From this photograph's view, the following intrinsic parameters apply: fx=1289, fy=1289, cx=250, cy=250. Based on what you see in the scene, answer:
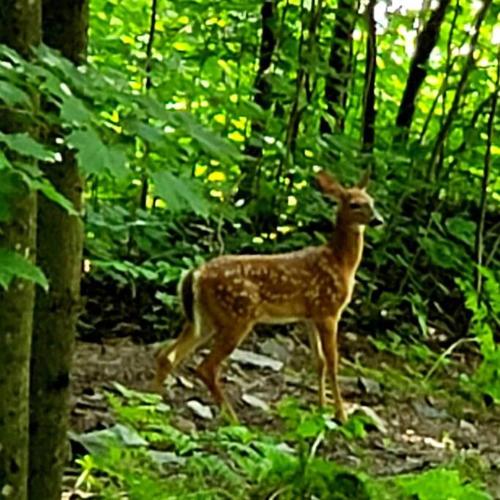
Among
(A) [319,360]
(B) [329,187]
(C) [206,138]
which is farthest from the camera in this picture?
(B) [329,187]

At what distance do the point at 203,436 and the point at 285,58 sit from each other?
→ 4080mm

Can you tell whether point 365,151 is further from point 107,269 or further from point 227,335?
point 227,335

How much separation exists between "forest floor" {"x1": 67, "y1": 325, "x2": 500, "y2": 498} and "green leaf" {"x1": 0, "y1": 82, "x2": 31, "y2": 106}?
301 centimetres

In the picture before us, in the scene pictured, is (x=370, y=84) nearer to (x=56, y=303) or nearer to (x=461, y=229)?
(x=461, y=229)

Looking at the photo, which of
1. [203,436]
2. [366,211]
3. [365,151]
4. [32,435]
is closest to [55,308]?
[32,435]

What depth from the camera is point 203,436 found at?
4.94 meters

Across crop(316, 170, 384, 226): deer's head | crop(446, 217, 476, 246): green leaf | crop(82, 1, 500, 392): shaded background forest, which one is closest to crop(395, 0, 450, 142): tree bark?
crop(82, 1, 500, 392): shaded background forest

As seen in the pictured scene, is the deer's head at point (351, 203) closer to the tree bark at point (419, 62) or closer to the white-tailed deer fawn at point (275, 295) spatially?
the white-tailed deer fawn at point (275, 295)

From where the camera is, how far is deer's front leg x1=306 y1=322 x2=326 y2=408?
6.47m

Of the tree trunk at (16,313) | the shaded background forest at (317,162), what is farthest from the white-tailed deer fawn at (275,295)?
the tree trunk at (16,313)

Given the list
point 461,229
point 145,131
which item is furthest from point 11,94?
point 461,229

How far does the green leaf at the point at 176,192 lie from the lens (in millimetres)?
2514

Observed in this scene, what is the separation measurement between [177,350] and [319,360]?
2.39ft

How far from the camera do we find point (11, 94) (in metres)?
2.48
